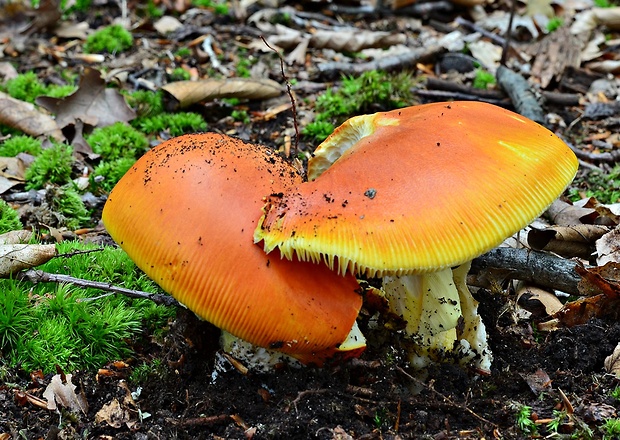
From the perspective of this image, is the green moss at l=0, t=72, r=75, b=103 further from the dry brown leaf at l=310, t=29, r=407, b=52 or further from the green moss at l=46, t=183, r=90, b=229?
the dry brown leaf at l=310, t=29, r=407, b=52

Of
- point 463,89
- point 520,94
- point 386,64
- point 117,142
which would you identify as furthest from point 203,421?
point 386,64

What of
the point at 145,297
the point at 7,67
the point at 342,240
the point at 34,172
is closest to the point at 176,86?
the point at 34,172

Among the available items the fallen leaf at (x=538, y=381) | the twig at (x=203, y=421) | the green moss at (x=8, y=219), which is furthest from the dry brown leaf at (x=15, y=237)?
the fallen leaf at (x=538, y=381)

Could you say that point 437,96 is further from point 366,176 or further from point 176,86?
point 366,176

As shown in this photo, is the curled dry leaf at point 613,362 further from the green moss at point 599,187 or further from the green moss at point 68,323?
the green moss at point 68,323

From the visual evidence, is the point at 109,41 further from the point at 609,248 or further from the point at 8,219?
the point at 609,248

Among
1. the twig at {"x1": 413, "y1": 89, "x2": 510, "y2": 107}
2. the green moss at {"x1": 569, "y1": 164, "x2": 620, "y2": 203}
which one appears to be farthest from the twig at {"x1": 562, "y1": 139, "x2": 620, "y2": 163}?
the twig at {"x1": 413, "y1": 89, "x2": 510, "y2": 107}
